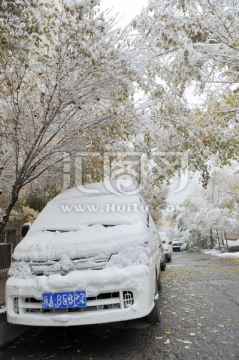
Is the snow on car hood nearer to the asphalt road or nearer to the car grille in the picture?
the car grille

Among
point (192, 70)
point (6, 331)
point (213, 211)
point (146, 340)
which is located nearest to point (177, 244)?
point (213, 211)

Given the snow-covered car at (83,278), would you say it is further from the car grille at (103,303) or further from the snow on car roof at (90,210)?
the snow on car roof at (90,210)

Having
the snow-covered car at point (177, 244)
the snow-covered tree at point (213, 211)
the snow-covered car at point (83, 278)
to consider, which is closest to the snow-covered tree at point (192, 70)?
the snow-covered car at point (83, 278)

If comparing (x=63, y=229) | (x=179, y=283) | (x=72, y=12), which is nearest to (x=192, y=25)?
(x=72, y=12)

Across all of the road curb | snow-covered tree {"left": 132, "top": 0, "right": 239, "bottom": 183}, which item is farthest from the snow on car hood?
snow-covered tree {"left": 132, "top": 0, "right": 239, "bottom": 183}

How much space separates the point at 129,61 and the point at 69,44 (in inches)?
48.4

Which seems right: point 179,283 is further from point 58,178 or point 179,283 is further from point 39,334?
point 39,334

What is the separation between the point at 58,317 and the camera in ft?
11.8

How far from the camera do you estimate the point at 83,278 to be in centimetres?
368

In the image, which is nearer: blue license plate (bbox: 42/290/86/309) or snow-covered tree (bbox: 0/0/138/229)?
blue license plate (bbox: 42/290/86/309)

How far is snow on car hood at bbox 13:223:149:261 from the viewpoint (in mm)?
3922

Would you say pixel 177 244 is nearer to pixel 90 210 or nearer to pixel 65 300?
pixel 90 210

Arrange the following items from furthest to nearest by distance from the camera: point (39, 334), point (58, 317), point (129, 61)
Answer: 1. point (129, 61)
2. point (39, 334)
3. point (58, 317)

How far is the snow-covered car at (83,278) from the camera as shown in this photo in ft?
11.9
